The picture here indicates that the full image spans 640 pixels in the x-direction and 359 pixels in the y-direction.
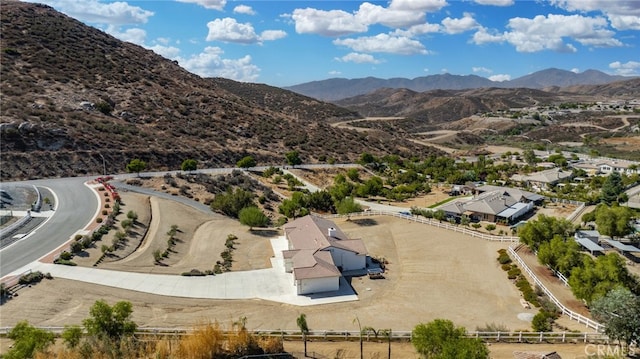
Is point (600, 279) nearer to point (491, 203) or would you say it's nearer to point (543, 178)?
point (491, 203)

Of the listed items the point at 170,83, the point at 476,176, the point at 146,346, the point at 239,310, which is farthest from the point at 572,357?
the point at 170,83

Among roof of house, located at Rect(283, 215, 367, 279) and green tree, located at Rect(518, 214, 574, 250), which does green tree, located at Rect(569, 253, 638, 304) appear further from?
roof of house, located at Rect(283, 215, 367, 279)

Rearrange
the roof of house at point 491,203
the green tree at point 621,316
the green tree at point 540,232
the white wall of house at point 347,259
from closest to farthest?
the green tree at point 621,316 → the white wall of house at point 347,259 → the green tree at point 540,232 → the roof of house at point 491,203

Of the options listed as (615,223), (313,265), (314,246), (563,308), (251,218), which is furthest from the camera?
(251,218)

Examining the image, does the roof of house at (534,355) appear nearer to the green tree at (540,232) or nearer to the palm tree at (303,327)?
the palm tree at (303,327)

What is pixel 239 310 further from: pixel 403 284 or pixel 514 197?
pixel 514 197

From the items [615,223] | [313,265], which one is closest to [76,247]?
[313,265]

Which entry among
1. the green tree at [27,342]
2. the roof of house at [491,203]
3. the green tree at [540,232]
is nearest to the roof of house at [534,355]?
the green tree at [540,232]

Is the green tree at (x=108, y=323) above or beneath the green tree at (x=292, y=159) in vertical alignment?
beneath
